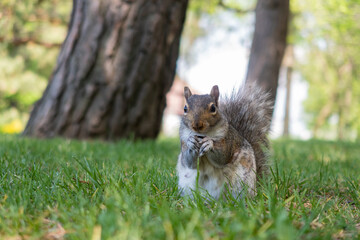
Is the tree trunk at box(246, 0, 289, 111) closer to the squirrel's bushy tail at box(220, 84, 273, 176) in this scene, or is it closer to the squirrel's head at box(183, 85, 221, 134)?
the squirrel's bushy tail at box(220, 84, 273, 176)

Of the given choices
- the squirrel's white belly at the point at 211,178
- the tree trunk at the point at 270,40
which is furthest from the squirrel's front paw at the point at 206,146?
the tree trunk at the point at 270,40

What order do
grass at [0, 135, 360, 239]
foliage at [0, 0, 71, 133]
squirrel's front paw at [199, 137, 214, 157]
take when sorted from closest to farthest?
grass at [0, 135, 360, 239] < squirrel's front paw at [199, 137, 214, 157] < foliage at [0, 0, 71, 133]

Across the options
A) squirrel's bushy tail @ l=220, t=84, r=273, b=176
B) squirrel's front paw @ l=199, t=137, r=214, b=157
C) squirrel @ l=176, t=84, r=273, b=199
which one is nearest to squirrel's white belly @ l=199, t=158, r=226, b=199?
squirrel @ l=176, t=84, r=273, b=199

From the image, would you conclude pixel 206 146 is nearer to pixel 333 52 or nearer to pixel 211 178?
pixel 211 178

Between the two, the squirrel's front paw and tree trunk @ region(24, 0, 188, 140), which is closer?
the squirrel's front paw

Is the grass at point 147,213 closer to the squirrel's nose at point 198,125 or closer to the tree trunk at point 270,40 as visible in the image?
the squirrel's nose at point 198,125

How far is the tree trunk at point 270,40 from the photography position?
4.38m

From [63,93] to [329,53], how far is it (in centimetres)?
1821

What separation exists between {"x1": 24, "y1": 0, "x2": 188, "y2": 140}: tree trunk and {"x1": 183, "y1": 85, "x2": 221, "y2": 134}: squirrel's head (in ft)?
9.20

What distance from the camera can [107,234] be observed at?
1130mm

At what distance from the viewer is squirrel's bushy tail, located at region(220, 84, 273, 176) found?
7.74 ft

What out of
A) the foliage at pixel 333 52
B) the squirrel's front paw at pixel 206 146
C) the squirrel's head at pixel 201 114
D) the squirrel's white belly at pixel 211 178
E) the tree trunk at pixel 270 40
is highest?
the foliage at pixel 333 52

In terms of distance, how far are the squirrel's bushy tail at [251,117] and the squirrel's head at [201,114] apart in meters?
0.33

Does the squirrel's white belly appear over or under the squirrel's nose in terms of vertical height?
under
